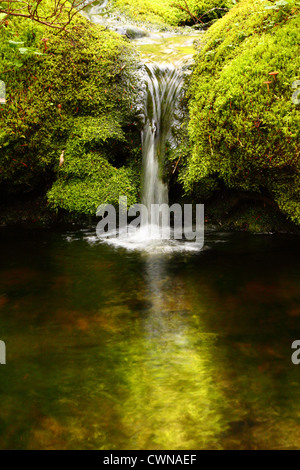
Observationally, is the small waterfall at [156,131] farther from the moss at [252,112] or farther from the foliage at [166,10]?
the foliage at [166,10]

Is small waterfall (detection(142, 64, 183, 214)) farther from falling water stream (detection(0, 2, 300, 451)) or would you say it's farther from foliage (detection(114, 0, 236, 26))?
foliage (detection(114, 0, 236, 26))

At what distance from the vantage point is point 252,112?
16.0 feet

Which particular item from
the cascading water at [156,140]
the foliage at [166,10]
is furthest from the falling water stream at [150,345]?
the foliage at [166,10]

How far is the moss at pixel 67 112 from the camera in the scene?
5809 mm

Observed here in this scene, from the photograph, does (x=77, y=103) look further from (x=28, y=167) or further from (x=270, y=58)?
(x=270, y=58)

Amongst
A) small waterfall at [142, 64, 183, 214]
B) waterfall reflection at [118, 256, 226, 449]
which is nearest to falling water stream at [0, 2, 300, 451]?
waterfall reflection at [118, 256, 226, 449]

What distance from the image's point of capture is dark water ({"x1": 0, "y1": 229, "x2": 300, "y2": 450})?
210 cm

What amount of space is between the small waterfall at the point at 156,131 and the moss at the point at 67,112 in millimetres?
219

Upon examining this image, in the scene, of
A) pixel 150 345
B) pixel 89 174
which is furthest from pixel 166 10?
pixel 150 345

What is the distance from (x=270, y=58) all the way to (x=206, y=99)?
3.20 ft

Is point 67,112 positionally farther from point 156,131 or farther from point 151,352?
point 151,352

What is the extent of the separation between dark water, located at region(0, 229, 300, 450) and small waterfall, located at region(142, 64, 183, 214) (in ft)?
5.18

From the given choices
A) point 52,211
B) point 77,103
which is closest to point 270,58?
point 77,103

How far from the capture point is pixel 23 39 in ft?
19.1
